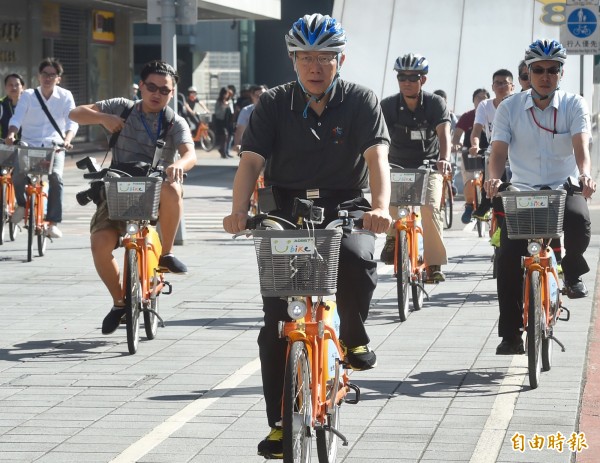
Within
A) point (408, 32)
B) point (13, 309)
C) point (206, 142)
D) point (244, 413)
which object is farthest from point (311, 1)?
point (244, 413)

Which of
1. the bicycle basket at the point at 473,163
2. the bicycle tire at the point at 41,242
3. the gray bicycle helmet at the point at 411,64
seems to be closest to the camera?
the gray bicycle helmet at the point at 411,64

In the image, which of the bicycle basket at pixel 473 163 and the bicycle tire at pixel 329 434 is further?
the bicycle basket at pixel 473 163

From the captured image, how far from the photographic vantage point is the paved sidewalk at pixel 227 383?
6.11m

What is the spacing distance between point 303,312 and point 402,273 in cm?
494

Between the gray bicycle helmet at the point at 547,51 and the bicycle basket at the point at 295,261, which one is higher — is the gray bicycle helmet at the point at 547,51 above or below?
above

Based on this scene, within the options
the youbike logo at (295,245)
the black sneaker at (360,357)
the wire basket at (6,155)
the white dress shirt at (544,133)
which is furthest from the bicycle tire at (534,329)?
the wire basket at (6,155)

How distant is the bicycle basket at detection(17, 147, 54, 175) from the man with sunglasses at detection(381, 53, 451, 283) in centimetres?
404

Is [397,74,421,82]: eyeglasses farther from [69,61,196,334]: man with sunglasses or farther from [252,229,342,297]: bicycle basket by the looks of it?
[252,229,342,297]: bicycle basket

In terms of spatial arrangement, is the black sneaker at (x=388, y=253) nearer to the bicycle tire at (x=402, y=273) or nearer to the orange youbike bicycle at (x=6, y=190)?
the bicycle tire at (x=402, y=273)

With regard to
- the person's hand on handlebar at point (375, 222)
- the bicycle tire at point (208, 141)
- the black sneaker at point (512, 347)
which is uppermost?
the person's hand on handlebar at point (375, 222)

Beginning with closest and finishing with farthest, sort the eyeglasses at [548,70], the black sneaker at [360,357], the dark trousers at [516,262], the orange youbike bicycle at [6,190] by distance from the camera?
1. the black sneaker at [360,357]
2. the dark trousers at [516,262]
3. the eyeglasses at [548,70]
4. the orange youbike bicycle at [6,190]

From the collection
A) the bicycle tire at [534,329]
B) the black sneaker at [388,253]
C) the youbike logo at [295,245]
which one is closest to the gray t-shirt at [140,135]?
the black sneaker at [388,253]

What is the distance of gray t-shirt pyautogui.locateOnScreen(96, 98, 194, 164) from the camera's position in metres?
9.30

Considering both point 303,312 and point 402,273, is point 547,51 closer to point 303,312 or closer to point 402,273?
point 402,273
